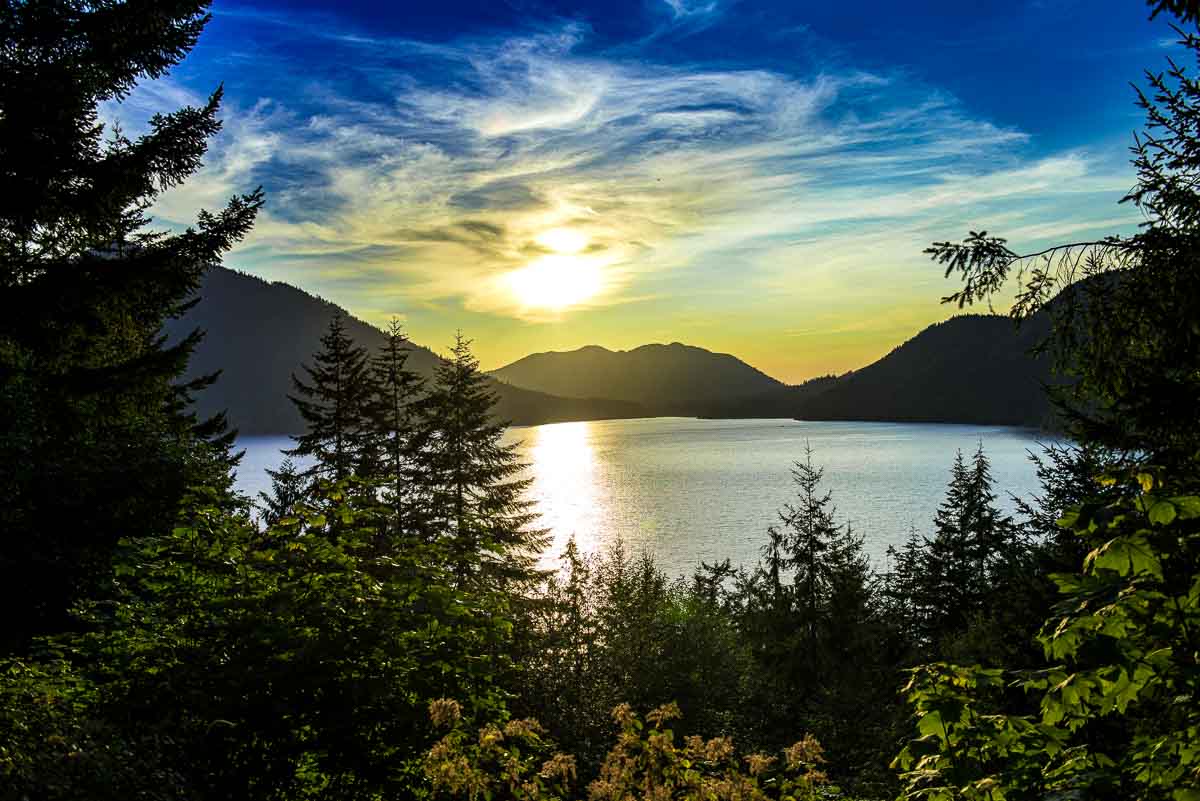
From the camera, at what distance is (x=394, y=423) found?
22641 mm

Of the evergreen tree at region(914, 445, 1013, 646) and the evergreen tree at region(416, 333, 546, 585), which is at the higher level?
the evergreen tree at region(416, 333, 546, 585)

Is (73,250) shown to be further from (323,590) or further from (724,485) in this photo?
(724,485)

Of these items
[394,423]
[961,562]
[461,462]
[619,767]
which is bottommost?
[961,562]

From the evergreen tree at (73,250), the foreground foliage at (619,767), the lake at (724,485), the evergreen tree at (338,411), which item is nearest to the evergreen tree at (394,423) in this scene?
the evergreen tree at (338,411)

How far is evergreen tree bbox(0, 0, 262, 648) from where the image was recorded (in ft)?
25.7

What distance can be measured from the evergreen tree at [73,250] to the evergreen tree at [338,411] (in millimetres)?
11134

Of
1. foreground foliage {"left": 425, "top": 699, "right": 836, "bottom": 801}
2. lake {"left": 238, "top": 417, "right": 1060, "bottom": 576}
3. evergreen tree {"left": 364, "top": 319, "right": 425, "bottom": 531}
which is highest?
evergreen tree {"left": 364, "top": 319, "right": 425, "bottom": 531}

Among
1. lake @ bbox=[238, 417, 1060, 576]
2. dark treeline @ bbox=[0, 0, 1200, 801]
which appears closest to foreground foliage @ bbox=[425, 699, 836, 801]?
dark treeline @ bbox=[0, 0, 1200, 801]

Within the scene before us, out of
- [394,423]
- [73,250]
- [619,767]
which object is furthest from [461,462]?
[619,767]

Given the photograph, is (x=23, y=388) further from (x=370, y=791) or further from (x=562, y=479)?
(x=562, y=479)

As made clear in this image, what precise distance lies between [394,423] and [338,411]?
2.01 meters

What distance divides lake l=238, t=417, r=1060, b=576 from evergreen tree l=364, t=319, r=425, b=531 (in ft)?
15.7

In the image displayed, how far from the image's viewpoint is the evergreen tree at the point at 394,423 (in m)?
21.7

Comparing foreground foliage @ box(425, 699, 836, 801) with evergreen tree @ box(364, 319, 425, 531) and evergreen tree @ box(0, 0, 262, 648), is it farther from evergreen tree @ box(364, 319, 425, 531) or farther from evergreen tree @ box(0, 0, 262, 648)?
evergreen tree @ box(364, 319, 425, 531)
